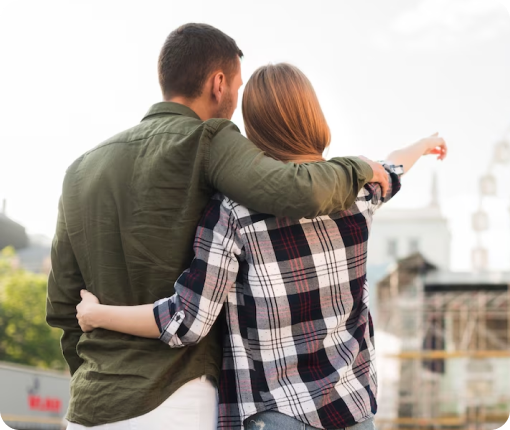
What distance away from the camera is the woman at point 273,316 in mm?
1354

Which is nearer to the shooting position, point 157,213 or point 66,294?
point 157,213

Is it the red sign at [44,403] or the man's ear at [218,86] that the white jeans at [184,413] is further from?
the red sign at [44,403]

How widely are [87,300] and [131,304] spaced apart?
0.34 feet

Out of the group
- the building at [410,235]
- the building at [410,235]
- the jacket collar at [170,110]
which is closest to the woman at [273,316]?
the jacket collar at [170,110]

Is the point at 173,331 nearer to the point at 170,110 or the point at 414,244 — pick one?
the point at 170,110

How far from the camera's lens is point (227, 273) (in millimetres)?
1370

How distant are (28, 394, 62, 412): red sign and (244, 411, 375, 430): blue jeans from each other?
1346cm

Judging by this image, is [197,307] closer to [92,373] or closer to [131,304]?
[131,304]

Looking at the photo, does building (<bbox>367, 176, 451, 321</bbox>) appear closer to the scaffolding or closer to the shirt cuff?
the scaffolding

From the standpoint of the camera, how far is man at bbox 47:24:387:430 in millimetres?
1330

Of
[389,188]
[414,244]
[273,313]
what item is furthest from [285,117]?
[414,244]

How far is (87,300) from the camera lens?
1.45 m

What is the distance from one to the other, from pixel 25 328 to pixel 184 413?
22.3 metres


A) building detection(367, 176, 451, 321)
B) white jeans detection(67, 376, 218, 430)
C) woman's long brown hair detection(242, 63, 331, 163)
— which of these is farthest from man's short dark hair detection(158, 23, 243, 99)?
building detection(367, 176, 451, 321)
